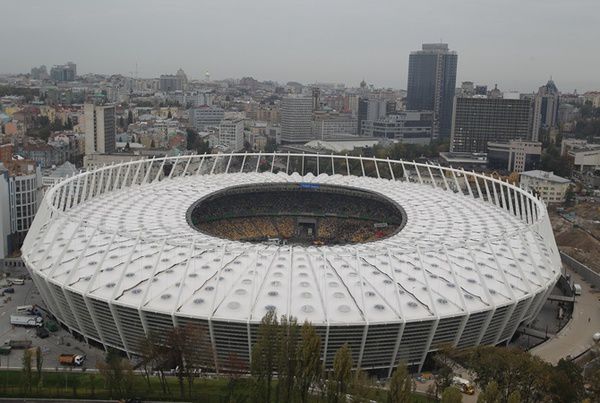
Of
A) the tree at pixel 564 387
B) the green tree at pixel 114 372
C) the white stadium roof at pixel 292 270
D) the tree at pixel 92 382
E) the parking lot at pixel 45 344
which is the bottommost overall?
the parking lot at pixel 45 344

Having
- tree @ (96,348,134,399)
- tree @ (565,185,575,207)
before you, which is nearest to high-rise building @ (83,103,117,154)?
tree @ (565,185,575,207)

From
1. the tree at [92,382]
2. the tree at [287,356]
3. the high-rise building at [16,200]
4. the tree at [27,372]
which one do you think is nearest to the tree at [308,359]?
the tree at [287,356]

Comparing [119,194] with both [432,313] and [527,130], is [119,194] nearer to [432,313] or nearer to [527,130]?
[432,313]

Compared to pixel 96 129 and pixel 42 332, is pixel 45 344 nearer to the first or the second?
pixel 42 332

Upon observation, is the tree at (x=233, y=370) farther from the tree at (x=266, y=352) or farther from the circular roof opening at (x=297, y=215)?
the circular roof opening at (x=297, y=215)

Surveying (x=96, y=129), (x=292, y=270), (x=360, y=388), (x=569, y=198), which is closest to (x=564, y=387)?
(x=360, y=388)

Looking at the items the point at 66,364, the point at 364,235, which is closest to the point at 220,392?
the point at 66,364

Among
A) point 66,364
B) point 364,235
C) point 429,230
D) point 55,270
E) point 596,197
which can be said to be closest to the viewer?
point 66,364
